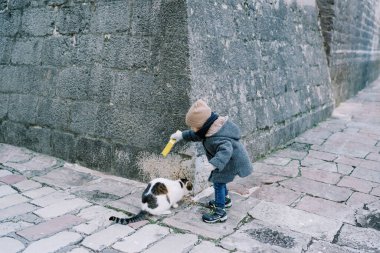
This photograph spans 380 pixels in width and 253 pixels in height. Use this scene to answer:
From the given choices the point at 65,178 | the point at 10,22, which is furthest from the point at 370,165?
the point at 10,22

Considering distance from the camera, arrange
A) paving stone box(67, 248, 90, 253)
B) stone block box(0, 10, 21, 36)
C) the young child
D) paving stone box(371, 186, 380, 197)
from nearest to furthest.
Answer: paving stone box(67, 248, 90, 253) → the young child → paving stone box(371, 186, 380, 197) → stone block box(0, 10, 21, 36)

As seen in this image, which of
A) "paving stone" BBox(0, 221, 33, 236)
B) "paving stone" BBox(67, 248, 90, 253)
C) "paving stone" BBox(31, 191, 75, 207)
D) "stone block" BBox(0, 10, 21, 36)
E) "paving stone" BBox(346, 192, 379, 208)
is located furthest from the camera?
"stone block" BBox(0, 10, 21, 36)

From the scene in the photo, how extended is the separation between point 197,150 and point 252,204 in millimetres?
707

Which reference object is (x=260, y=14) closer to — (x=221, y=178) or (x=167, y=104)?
(x=167, y=104)

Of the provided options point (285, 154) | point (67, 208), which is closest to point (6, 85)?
point (67, 208)

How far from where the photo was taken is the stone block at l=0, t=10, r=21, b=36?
17.2ft

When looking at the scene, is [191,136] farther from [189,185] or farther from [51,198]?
[51,198]

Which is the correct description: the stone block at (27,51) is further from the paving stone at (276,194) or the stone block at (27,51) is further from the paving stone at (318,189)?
the paving stone at (318,189)

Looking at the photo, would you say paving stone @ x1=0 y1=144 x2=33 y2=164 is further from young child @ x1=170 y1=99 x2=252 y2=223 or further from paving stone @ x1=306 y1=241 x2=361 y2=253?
paving stone @ x1=306 y1=241 x2=361 y2=253

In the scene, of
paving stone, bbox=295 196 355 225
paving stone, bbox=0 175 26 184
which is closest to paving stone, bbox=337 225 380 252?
paving stone, bbox=295 196 355 225

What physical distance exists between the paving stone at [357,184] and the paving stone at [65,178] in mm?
2686

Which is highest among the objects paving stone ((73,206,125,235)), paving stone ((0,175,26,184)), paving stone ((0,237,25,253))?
paving stone ((0,175,26,184))

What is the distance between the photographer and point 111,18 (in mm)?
4172

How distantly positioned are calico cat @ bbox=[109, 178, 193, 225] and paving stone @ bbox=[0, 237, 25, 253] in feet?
2.24
